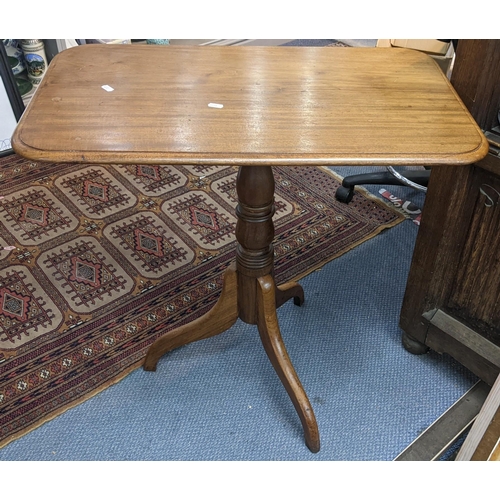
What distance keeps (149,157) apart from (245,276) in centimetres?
53

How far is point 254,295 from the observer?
4.64 feet

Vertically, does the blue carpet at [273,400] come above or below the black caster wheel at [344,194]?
below

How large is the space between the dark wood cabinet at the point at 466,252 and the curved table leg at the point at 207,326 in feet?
1.63

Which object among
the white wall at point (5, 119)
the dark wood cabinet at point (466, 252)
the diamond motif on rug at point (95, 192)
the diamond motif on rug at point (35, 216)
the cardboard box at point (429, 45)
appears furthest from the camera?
the white wall at point (5, 119)

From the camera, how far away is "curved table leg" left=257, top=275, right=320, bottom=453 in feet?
4.51

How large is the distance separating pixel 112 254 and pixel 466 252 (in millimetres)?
1170

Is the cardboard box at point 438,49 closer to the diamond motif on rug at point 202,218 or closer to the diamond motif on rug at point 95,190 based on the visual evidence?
the diamond motif on rug at point 202,218

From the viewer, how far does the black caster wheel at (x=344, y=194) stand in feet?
7.29

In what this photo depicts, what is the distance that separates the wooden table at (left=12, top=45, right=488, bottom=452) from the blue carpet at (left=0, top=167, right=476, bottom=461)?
137mm

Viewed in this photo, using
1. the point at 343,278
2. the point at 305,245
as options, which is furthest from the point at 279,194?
the point at 343,278

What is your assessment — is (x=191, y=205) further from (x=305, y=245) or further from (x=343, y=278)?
(x=343, y=278)

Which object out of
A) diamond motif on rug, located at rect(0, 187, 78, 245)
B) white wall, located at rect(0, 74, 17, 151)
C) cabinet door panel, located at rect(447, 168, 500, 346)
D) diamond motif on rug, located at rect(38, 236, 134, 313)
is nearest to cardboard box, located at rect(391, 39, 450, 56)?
cabinet door panel, located at rect(447, 168, 500, 346)

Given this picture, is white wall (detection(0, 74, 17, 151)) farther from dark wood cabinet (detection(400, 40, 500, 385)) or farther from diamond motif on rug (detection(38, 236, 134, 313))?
dark wood cabinet (detection(400, 40, 500, 385))

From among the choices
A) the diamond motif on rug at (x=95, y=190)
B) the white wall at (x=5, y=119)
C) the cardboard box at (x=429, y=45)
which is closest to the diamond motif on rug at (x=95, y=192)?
the diamond motif on rug at (x=95, y=190)
